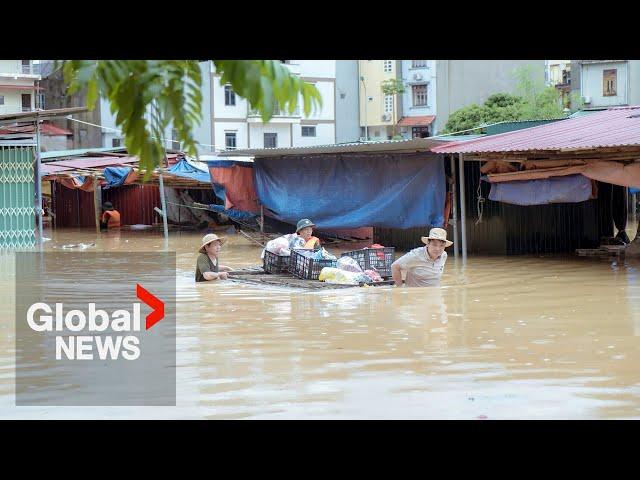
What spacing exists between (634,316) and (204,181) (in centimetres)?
1802

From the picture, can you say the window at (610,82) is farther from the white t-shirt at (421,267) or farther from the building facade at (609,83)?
the white t-shirt at (421,267)

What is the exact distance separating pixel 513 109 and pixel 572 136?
29958mm

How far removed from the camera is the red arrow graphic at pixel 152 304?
1066 centimetres

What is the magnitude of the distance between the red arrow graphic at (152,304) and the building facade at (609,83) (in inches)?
1519

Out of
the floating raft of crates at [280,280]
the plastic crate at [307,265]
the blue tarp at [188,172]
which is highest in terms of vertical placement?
the blue tarp at [188,172]

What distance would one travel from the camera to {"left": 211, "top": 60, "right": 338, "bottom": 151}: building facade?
5397 cm

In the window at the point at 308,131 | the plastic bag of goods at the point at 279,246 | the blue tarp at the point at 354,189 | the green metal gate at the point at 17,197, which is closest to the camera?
the plastic bag of goods at the point at 279,246

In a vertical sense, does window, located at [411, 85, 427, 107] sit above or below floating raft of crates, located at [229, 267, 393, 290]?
above

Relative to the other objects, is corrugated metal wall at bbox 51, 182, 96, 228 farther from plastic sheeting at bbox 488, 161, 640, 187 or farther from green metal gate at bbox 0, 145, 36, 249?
plastic sheeting at bbox 488, 161, 640, 187

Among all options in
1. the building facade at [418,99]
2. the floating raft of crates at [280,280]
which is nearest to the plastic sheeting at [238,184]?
the floating raft of crates at [280,280]

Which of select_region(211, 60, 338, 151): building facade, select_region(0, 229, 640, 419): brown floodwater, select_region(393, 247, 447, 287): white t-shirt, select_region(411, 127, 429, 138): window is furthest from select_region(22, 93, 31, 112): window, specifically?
select_region(393, 247, 447, 287): white t-shirt

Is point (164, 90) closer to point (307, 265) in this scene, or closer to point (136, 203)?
point (307, 265)
